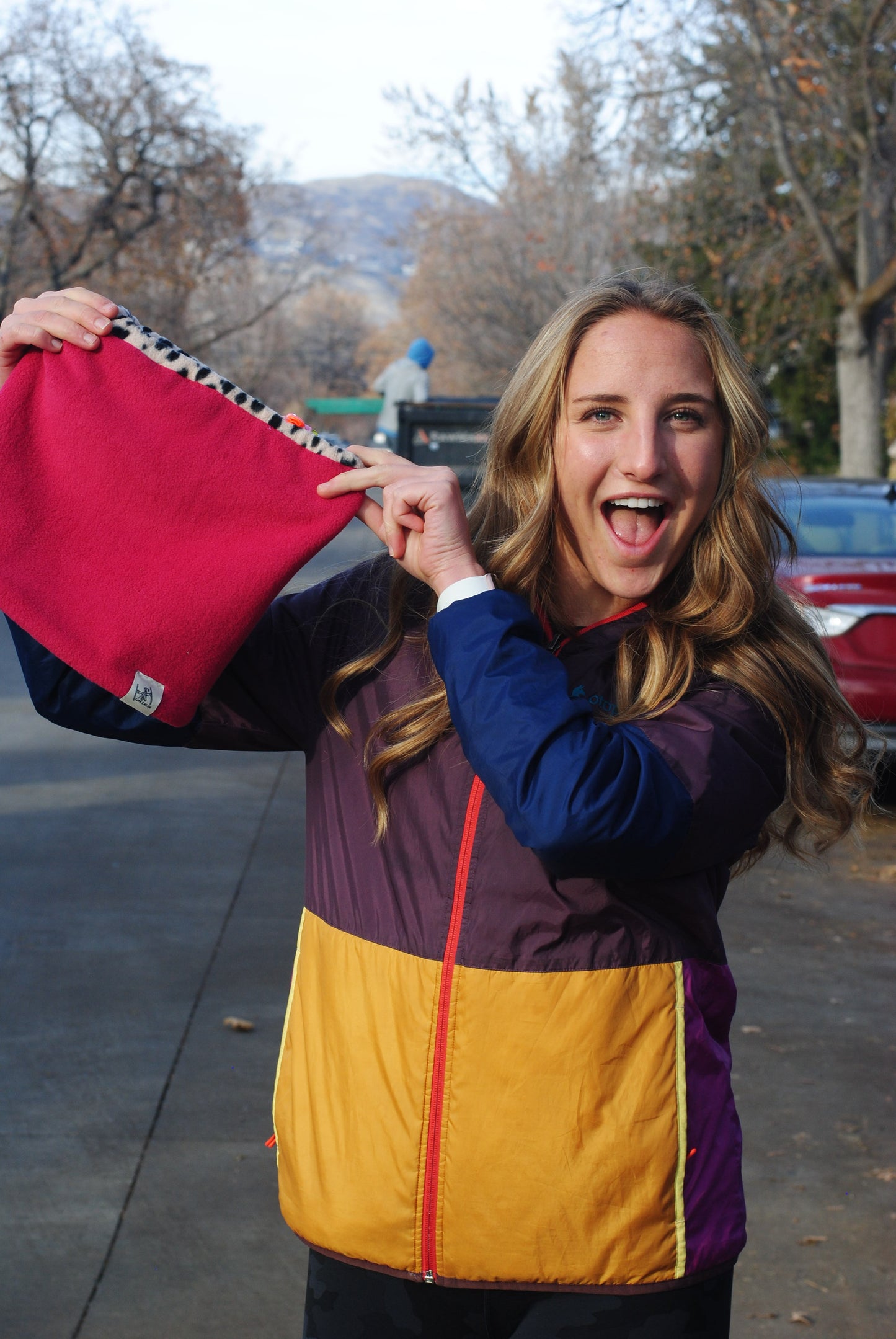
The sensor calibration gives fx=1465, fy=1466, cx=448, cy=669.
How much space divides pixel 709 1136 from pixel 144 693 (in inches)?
38.7

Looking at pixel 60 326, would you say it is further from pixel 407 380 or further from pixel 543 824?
pixel 407 380

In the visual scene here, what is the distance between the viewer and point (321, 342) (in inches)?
3691

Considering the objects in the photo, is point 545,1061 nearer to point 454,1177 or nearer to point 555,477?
point 454,1177

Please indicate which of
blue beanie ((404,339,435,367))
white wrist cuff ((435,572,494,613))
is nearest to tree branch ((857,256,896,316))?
blue beanie ((404,339,435,367))

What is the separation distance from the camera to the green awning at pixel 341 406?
8619 centimetres

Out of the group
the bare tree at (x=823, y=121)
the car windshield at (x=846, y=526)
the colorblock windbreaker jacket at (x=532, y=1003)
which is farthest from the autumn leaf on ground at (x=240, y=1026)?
the bare tree at (x=823, y=121)

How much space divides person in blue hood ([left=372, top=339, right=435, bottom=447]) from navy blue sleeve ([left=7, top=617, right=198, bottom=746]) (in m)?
14.3

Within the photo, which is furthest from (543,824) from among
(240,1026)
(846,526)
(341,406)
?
(341,406)

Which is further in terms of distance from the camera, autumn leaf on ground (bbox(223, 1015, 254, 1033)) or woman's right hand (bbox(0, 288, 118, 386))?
autumn leaf on ground (bbox(223, 1015, 254, 1033))

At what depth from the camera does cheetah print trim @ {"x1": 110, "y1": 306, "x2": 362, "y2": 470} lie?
83.2 inches

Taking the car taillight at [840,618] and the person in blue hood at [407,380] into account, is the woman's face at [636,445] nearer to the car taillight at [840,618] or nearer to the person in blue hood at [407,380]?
the car taillight at [840,618]

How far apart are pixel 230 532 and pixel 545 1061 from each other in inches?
33.8

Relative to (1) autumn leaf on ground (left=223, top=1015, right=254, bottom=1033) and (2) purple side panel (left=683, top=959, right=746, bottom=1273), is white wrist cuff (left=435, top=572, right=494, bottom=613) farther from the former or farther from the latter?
(1) autumn leaf on ground (left=223, top=1015, right=254, bottom=1033)

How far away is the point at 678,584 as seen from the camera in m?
2.21
